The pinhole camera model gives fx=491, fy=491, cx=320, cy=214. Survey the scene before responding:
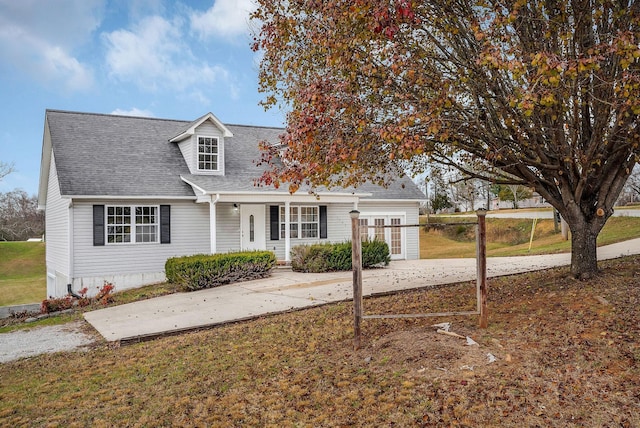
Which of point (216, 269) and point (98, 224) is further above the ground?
point (98, 224)

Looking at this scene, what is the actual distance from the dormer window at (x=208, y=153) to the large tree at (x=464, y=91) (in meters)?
9.72

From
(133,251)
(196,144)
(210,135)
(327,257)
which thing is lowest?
(327,257)

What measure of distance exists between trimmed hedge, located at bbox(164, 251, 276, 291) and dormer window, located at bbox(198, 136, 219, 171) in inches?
171

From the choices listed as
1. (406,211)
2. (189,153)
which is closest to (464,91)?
(189,153)

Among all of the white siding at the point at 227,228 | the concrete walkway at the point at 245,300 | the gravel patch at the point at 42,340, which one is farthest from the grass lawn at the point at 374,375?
the white siding at the point at 227,228

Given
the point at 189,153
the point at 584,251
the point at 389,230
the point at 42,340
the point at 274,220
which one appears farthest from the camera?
the point at 389,230

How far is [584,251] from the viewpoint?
8250 mm

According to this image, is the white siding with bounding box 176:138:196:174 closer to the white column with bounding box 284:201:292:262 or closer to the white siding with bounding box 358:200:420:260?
the white column with bounding box 284:201:292:262

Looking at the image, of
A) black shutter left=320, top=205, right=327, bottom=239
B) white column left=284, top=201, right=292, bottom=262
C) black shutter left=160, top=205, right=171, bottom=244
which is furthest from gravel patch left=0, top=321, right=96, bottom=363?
black shutter left=320, top=205, right=327, bottom=239

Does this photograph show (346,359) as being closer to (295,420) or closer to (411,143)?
(295,420)

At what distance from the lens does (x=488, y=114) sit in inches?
295

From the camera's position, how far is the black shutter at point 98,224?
1516 centimetres

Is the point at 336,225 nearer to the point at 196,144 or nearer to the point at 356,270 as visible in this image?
the point at 196,144

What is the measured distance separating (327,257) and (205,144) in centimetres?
609
